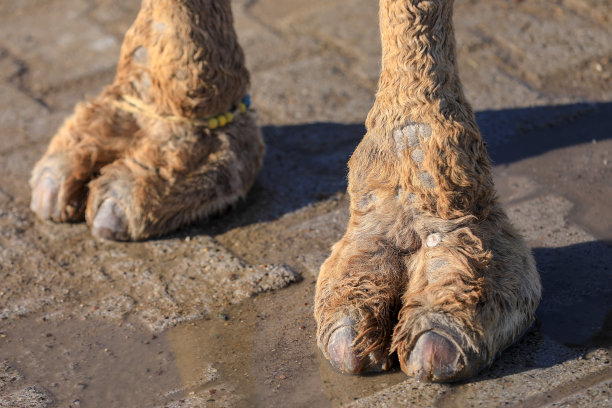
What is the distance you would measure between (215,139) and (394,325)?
114cm

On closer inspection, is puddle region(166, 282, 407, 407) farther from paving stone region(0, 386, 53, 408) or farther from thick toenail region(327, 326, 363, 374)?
paving stone region(0, 386, 53, 408)

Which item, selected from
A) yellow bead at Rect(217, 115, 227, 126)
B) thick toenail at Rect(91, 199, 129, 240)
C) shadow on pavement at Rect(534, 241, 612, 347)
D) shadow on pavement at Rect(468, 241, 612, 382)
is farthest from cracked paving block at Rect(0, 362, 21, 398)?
shadow on pavement at Rect(534, 241, 612, 347)

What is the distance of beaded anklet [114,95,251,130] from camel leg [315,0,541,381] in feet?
2.54

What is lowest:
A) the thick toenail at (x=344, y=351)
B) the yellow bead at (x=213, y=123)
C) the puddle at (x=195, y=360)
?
the puddle at (x=195, y=360)

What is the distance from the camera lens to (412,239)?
92.3 inches

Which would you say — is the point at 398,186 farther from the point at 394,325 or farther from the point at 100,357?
the point at 100,357

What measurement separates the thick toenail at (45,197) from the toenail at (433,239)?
1421 mm

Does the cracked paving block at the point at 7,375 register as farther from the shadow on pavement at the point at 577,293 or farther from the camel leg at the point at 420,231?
the shadow on pavement at the point at 577,293

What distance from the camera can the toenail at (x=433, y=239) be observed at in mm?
2309

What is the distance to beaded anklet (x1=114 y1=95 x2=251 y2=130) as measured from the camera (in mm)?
3014

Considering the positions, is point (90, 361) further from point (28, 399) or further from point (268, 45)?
point (268, 45)

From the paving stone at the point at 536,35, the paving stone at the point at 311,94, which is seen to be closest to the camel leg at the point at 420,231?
the paving stone at the point at 311,94

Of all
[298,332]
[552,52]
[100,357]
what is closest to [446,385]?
[298,332]

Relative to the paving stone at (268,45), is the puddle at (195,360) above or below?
below
